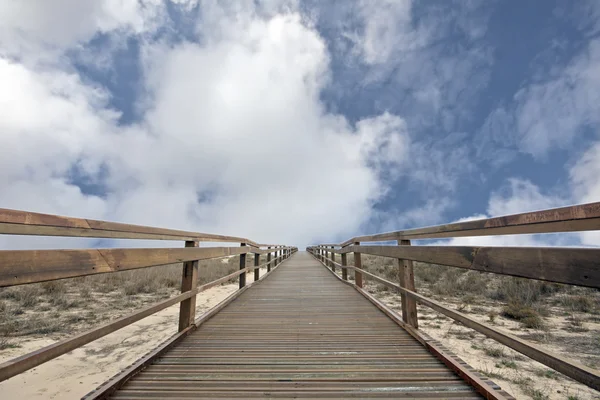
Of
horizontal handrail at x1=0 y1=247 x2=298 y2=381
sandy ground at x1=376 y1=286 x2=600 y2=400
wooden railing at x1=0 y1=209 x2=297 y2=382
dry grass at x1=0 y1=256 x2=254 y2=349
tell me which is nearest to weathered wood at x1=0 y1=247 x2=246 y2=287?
wooden railing at x1=0 y1=209 x2=297 y2=382

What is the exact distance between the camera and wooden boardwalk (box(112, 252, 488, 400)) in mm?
1963

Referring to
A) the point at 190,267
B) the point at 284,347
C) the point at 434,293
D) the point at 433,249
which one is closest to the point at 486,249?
the point at 433,249

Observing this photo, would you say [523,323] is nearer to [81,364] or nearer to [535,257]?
[535,257]

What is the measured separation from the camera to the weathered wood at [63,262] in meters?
1.32

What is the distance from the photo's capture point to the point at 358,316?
378 cm

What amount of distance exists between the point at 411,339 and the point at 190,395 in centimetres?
205

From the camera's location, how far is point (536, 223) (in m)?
1.53

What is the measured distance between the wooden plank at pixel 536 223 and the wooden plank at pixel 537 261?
0.49 feet

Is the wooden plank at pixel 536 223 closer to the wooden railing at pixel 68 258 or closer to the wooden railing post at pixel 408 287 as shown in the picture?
the wooden railing post at pixel 408 287

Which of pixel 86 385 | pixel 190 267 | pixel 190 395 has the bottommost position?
pixel 86 385

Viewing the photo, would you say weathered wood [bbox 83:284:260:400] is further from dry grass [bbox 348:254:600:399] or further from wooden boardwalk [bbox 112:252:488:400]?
dry grass [bbox 348:254:600:399]

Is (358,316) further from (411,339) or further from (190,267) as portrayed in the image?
(190,267)

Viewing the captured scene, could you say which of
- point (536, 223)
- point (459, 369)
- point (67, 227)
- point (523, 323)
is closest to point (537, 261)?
point (536, 223)

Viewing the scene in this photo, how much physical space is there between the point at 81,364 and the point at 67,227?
13.3 feet
